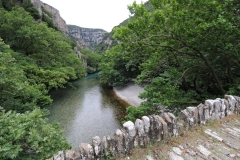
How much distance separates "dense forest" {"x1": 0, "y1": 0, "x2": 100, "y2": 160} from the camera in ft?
11.7

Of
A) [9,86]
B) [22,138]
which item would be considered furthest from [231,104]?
[9,86]

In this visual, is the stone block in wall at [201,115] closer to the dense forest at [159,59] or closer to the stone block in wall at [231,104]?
the stone block in wall at [231,104]

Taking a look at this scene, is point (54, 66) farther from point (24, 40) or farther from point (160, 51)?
point (160, 51)

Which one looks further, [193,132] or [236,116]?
[236,116]

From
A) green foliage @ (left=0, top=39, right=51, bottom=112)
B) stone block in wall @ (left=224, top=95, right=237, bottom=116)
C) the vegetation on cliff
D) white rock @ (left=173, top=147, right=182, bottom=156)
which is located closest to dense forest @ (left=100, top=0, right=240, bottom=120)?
stone block in wall @ (left=224, top=95, right=237, bottom=116)

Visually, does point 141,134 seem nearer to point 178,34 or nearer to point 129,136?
point 129,136

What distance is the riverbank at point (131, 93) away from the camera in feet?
61.8

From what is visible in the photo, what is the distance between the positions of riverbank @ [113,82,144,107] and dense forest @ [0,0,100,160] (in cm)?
789

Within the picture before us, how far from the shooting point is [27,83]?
26.4 feet

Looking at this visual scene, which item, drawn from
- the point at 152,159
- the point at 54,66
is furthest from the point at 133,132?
the point at 54,66

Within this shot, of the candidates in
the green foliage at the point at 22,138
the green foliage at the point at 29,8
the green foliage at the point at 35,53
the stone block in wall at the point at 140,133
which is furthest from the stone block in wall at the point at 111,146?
the green foliage at the point at 29,8

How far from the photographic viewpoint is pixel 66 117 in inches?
621

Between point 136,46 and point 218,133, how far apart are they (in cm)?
426

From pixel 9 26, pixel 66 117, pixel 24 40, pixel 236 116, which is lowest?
pixel 66 117
